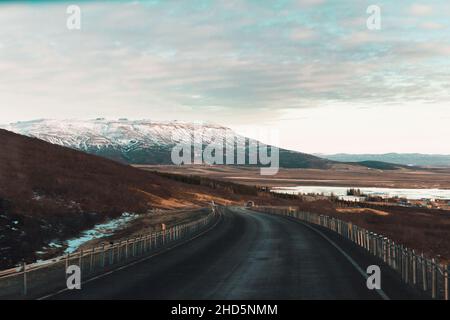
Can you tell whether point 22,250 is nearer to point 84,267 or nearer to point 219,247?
point 219,247

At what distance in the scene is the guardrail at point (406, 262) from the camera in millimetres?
15016

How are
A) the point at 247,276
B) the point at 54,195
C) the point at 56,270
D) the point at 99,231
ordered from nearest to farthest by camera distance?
the point at 247,276
the point at 56,270
the point at 99,231
the point at 54,195

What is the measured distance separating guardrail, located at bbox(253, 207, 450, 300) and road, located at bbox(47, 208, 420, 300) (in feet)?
1.80

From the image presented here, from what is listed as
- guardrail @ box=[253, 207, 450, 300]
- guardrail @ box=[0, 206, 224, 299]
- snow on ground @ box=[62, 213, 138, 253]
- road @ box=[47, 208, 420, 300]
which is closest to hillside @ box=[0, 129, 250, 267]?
snow on ground @ box=[62, 213, 138, 253]

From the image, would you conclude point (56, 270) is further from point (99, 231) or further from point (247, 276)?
point (99, 231)

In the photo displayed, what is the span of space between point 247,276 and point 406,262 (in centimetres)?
484

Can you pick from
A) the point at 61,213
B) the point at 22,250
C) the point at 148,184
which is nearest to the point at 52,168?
the point at 148,184

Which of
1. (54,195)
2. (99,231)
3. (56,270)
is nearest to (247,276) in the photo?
(56,270)

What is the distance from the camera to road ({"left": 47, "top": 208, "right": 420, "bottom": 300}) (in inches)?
611

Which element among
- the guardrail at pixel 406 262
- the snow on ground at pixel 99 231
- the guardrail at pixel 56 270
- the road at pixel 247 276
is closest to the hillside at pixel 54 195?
the snow on ground at pixel 99 231

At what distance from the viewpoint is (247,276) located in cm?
1905

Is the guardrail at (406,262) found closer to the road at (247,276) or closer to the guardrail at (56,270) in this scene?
the road at (247,276)

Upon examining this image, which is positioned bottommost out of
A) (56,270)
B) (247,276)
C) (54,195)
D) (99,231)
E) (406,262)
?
(99,231)

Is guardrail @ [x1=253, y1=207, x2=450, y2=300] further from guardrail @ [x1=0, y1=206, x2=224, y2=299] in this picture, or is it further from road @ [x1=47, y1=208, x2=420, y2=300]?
guardrail @ [x1=0, y1=206, x2=224, y2=299]
